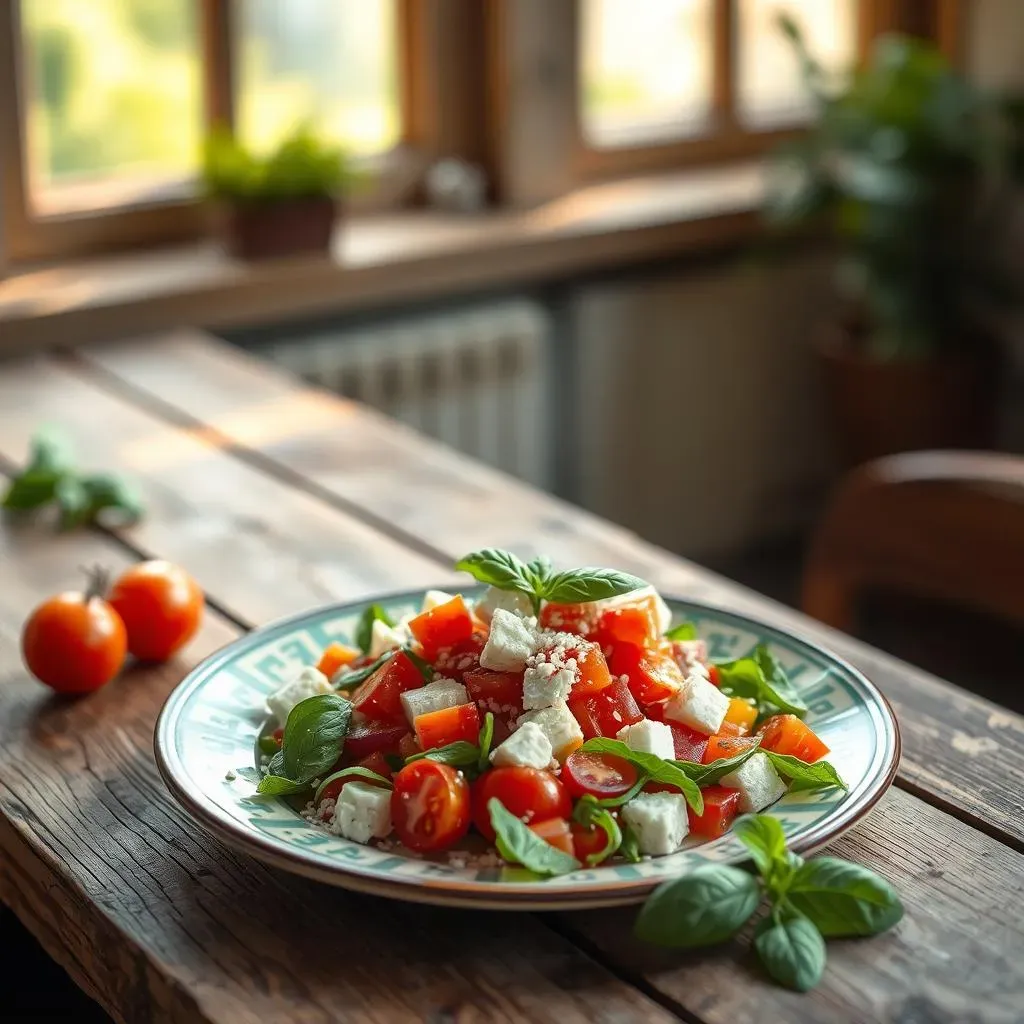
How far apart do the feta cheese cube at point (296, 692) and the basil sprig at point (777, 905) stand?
315 millimetres

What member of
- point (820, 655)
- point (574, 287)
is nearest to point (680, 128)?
point (574, 287)

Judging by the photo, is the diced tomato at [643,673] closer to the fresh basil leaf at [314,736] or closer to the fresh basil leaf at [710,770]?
the fresh basil leaf at [710,770]

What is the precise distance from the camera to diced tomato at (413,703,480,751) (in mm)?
1042

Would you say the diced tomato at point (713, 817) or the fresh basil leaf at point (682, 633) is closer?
the diced tomato at point (713, 817)

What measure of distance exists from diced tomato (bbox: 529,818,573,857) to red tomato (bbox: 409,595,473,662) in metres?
0.16

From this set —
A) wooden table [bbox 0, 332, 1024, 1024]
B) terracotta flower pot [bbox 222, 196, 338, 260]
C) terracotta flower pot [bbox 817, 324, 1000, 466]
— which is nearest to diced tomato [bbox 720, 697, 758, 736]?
wooden table [bbox 0, 332, 1024, 1024]

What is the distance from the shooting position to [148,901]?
106cm

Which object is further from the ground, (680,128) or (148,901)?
(680,128)

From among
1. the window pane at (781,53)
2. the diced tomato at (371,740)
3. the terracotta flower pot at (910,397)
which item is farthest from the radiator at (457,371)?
the diced tomato at (371,740)

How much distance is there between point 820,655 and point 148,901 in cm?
51

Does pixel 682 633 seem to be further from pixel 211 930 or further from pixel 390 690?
pixel 211 930

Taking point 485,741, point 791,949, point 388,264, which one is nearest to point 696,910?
point 791,949

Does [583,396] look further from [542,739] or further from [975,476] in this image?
[542,739]

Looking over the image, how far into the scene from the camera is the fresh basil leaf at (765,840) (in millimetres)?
986
